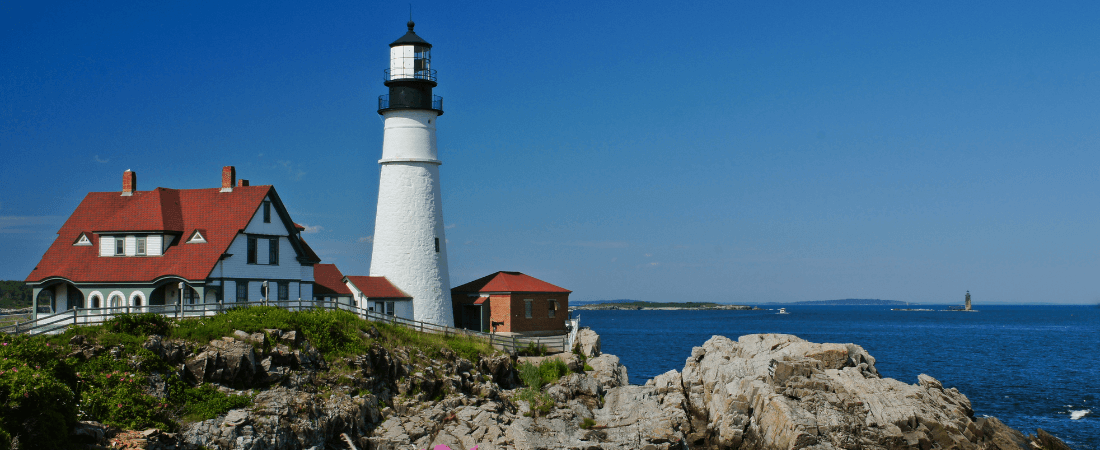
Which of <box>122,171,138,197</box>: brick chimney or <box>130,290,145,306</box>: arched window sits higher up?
<box>122,171,138,197</box>: brick chimney

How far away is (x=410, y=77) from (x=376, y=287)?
33.0 feet

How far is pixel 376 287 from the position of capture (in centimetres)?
3734

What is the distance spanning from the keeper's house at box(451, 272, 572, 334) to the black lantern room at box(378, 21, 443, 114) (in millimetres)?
9530

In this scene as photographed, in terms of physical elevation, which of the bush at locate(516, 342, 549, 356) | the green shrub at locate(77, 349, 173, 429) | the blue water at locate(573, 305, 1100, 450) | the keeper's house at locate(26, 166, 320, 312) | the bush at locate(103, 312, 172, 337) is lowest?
the blue water at locate(573, 305, 1100, 450)

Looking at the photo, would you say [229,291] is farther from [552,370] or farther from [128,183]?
[552,370]

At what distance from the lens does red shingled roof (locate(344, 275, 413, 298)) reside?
36.6m

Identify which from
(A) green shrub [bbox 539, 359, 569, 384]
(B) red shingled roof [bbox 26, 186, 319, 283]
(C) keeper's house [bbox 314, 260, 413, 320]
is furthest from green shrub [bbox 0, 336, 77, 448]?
(C) keeper's house [bbox 314, 260, 413, 320]

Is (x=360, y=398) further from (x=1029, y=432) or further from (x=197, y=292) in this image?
(x=1029, y=432)

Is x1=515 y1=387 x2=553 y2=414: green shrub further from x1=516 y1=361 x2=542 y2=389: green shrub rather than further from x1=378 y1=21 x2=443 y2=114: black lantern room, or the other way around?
x1=378 y1=21 x2=443 y2=114: black lantern room

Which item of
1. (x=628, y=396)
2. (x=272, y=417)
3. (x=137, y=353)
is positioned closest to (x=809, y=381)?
(x=628, y=396)

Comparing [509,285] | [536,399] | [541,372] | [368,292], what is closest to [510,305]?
[509,285]

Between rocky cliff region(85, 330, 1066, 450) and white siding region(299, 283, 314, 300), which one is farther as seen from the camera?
white siding region(299, 283, 314, 300)

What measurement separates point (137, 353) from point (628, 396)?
16.6 metres

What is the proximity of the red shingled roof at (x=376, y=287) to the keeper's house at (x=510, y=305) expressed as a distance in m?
4.52
